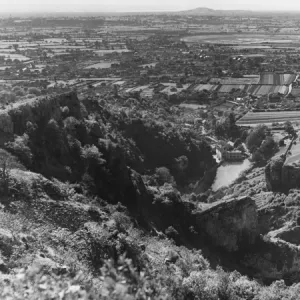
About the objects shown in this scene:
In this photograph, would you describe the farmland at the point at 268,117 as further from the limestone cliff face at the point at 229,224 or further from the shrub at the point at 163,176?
the limestone cliff face at the point at 229,224

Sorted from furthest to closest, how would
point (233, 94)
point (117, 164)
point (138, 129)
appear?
point (233, 94) → point (138, 129) → point (117, 164)

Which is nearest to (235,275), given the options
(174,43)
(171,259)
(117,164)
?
(171,259)

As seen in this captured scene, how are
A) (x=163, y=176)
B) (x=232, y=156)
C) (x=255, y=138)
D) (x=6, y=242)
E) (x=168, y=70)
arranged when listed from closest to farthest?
1. (x=6, y=242)
2. (x=163, y=176)
3. (x=232, y=156)
4. (x=255, y=138)
5. (x=168, y=70)

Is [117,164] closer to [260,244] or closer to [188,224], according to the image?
[188,224]

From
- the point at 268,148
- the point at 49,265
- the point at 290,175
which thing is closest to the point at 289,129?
the point at 268,148

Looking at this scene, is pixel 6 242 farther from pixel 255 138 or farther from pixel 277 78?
pixel 277 78

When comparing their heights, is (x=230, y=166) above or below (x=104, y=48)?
below
